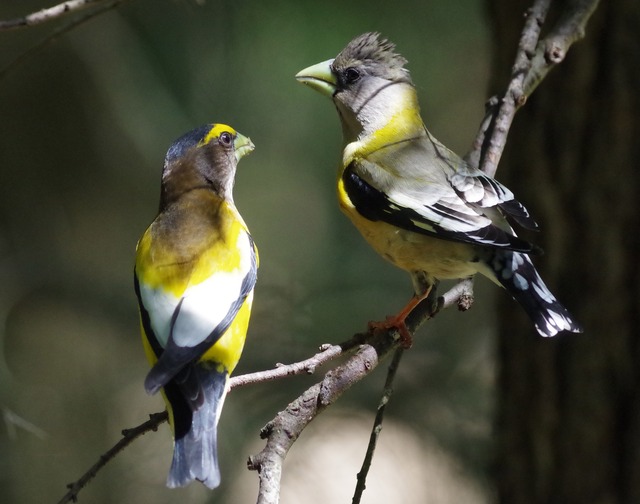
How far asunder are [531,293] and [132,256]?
A: 14.5 ft

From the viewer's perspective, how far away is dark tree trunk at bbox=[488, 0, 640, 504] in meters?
4.34

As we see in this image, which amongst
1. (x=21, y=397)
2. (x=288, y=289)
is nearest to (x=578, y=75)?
(x=288, y=289)

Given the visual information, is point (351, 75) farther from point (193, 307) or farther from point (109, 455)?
point (109, 455)

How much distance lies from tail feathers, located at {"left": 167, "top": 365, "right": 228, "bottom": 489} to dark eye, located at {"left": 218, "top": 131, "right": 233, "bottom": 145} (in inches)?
49.2

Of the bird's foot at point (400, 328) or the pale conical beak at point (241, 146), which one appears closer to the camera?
the bird's foot at point (400, 328)

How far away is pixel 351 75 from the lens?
421 cm

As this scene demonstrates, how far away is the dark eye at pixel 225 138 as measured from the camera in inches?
159

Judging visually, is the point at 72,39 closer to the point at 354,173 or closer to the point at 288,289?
the point at 288,289

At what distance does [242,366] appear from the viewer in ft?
19.3

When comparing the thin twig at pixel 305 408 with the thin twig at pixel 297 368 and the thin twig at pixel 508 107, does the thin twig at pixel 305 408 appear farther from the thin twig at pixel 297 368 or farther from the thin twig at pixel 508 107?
the thin twig at pixel 508 107

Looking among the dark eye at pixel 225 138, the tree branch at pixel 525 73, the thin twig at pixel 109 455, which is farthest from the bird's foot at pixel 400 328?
the dark eye at pixel 225 138

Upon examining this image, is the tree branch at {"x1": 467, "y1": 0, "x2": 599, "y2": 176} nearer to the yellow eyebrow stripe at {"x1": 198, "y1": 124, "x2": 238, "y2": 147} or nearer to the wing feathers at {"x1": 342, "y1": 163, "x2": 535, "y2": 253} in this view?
the wing feathers at {"x1": 342, "y1": 163, "x2": 535, "y2": 253}

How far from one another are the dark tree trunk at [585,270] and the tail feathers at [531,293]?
114cm

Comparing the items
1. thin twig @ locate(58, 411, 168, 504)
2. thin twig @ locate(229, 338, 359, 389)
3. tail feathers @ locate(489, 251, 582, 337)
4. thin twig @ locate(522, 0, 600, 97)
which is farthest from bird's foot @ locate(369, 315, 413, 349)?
thin twig @ locate(522, 0, 600, 97)
